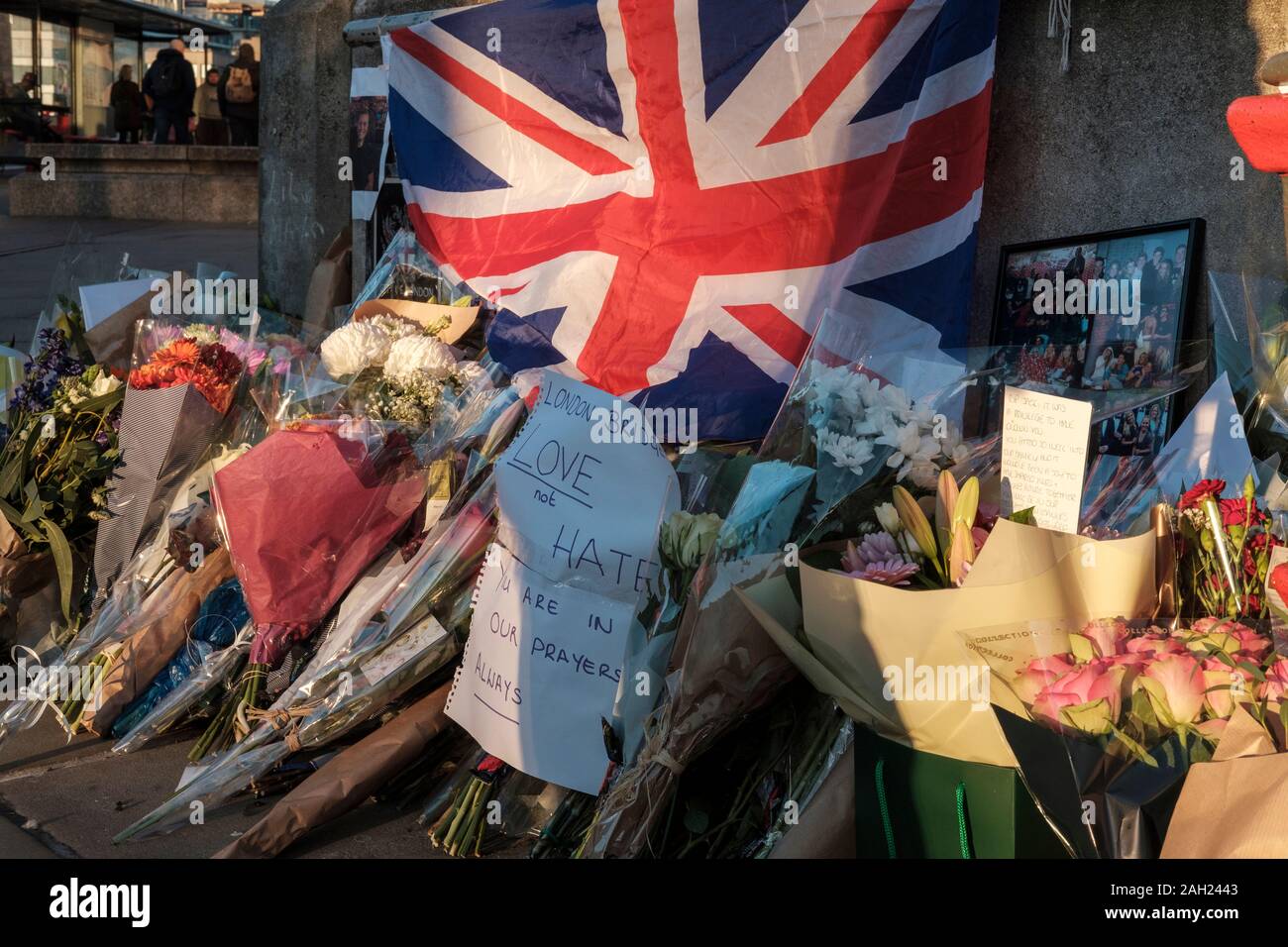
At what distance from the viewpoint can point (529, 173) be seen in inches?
183

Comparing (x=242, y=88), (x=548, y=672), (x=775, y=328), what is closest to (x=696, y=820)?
(x=548, y=672)

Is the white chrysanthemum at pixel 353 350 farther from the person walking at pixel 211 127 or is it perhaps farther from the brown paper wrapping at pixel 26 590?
the person walking at pixel 211 127

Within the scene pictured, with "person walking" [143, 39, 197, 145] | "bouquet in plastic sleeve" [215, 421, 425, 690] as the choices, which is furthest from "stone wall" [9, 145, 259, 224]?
"bouquet in plastic sleeve" [215, 421, 425, 690]

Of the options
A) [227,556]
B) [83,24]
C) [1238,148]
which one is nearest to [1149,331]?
[1238,148]

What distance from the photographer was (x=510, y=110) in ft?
15.4

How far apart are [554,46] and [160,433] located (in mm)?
1887

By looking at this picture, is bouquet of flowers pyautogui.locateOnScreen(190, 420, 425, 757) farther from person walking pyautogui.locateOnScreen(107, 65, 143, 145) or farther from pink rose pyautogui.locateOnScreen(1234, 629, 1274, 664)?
person walking pyautogui.locateOnScreen(107, 65, 143, 145)

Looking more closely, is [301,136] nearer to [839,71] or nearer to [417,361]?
[417,361]

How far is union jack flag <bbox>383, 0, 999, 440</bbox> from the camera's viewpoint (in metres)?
3.87

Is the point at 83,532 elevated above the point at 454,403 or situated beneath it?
situated beneath

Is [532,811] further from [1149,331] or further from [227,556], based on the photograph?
[1149,331]

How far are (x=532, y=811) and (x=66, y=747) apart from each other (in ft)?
5.13

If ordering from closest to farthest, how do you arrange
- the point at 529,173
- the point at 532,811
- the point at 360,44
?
the point at 532,811 → the point at 529,173 → the point at 360,44

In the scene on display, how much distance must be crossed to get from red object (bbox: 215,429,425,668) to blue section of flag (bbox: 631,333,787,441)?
3.26 feet
